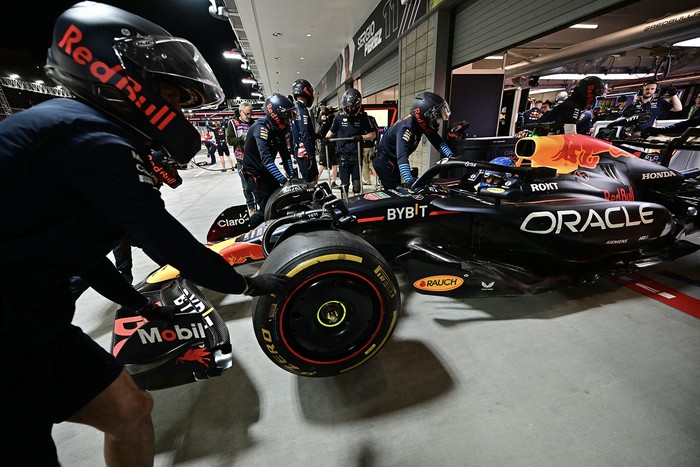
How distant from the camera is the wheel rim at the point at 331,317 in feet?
4.83

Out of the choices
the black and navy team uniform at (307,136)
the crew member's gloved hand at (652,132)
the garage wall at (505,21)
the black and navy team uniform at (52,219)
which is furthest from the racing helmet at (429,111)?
the black and navy team uniform at (52,219)

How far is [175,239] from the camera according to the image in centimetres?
88

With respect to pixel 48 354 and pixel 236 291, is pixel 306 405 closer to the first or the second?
pixel 236 291

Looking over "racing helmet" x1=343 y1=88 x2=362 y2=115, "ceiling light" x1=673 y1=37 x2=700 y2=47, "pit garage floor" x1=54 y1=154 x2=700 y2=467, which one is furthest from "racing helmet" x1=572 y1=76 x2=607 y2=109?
"ceiling light" x1=673 y1=37 x2=700 y2=47

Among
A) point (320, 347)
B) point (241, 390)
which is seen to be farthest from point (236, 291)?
point (241, 390)

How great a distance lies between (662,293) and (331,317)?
115 inches

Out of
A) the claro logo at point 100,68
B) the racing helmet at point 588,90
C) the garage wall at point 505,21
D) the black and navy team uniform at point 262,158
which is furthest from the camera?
the racing helmet at point 588,90

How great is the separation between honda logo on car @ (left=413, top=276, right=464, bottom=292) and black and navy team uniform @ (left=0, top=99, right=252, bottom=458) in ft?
5.14

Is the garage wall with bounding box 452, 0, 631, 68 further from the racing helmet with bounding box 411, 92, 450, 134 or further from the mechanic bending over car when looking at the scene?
the mechanic bending over car

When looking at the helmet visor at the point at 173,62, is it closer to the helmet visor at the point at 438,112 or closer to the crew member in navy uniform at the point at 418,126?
the crew member in navy uniform at the point at 418,126

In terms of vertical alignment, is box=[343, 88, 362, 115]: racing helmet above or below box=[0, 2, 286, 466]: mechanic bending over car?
above

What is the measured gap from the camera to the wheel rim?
1.47m

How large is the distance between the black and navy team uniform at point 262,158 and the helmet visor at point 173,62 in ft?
7.18

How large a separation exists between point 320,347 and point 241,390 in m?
0.60
